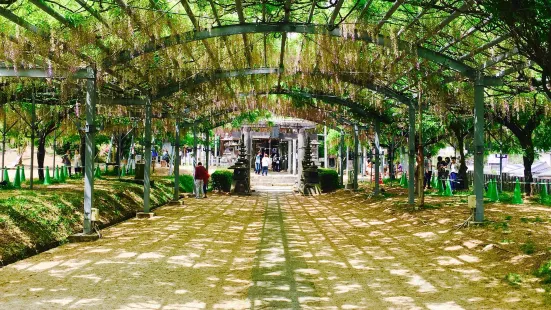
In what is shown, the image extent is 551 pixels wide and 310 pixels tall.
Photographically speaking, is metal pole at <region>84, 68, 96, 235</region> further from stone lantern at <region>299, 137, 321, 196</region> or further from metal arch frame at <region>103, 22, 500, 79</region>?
stone lantern at <region>299, 137, 321, 196</region>

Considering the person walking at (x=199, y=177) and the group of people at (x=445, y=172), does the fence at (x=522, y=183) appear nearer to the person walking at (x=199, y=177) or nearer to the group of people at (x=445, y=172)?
the group of people at (x=445, y=172)

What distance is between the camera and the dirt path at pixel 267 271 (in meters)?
4.01

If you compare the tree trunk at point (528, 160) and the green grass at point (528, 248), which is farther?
the tree trunk at point (528, 160)

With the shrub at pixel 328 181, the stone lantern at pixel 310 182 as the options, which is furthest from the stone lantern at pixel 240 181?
the shrub at pixel 328 181

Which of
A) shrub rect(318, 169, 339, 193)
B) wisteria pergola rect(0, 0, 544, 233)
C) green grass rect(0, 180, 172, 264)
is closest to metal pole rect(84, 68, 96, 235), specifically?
wisteria pergola rect(0, 0, 544, 233)

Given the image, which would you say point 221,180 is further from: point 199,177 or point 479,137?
point 479,137

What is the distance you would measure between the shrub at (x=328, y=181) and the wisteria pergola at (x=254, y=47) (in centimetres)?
778

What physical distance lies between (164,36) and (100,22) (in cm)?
125

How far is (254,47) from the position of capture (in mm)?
8930

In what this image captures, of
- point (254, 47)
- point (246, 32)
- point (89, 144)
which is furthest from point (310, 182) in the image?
point (246, 32)

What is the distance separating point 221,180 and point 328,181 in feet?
12.7

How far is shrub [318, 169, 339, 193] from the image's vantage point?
19.2 metres

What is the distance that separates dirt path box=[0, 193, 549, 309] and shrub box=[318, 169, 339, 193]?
1049 cm

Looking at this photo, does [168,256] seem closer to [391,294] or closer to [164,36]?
[391,294]
